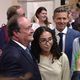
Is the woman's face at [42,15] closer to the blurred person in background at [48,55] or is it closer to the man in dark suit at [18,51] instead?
the blurred person in background at [48,55]

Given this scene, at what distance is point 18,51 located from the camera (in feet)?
6.61

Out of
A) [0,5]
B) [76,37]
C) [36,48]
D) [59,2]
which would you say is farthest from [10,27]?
[59,2]

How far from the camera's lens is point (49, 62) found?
2.52m

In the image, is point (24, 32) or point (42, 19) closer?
point (24, 32)

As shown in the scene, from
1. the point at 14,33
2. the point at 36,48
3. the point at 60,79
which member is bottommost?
the point at 60,79

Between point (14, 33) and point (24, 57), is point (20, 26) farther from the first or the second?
point (24, 57)

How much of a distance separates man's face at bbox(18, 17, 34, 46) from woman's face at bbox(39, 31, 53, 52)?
330mm

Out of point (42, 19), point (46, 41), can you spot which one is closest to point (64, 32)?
point (46, 41)

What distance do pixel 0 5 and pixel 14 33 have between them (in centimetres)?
347

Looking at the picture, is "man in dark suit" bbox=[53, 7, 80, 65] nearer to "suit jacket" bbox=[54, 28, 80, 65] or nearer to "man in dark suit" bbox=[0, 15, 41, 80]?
"suit jacket" bbox=[54, 28, 80, 65]

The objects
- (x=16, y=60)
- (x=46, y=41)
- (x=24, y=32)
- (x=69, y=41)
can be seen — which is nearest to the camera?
(x=16, y=60)

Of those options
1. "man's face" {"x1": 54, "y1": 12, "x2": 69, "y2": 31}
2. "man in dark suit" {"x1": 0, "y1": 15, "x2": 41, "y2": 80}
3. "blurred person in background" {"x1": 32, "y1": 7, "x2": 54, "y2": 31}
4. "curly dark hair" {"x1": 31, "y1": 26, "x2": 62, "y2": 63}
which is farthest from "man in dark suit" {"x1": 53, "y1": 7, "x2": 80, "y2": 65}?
"blurred person in background" {"x1": 32, "y1": 7, "x2": 54, "y2": 31}

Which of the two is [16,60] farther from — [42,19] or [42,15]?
[42,15]

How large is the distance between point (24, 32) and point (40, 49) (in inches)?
18.2
